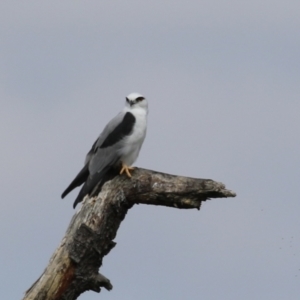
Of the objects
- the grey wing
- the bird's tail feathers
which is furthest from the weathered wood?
the grey wing

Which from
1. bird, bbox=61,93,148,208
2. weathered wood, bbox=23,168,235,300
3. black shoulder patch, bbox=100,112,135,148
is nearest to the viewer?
weathered wood, bbox=23,168,235,300

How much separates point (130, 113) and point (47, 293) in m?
3.61

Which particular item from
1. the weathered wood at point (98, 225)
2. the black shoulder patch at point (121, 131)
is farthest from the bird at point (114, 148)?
the weathered wood at point (98, 225)

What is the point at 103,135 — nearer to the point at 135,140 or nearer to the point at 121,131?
the point at 121,131

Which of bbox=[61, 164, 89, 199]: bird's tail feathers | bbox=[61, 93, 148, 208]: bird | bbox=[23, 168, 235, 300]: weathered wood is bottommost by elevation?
bbox=[23, 168, 235, 300]: weathered wood

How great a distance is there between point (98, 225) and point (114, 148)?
217cm

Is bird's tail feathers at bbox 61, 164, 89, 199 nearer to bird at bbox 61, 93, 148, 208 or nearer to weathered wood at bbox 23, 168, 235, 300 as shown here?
bird at bbox 61, 93, 148, 208

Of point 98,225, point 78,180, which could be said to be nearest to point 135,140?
point 78,180

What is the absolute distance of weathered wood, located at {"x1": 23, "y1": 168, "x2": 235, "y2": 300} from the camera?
8.86 m

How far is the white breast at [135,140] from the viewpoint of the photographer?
11.1 m

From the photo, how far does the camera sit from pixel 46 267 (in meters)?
8.93

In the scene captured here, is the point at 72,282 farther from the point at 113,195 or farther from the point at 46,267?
the point at 113,195

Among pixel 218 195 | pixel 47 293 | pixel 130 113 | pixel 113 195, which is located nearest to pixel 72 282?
pixel 47 293

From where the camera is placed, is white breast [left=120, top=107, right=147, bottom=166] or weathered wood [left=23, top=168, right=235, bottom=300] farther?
white breast [left=120, top=107, right=147, bottom=166]
